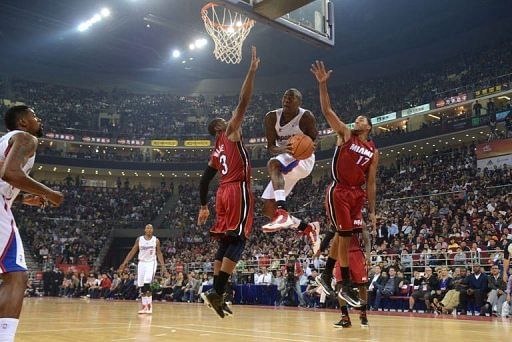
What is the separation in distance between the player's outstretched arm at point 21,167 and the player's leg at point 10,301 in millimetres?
561

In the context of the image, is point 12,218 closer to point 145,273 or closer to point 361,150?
point 361,150

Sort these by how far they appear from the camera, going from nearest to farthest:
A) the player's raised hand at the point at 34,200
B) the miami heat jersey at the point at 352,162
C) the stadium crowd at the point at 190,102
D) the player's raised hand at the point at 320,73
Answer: the player's raised hand at the point at 34,200
the player's raised hand at the point at 320,73
the miami heat jersey at the point at 352,162
the stadium crowd at the point at 190,102

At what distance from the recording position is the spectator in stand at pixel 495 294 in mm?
Result: 11453

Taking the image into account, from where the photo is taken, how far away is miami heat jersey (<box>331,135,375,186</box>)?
6.56m

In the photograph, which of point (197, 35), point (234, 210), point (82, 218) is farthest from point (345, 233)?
point (82, 218)

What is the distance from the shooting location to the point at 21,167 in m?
3.54

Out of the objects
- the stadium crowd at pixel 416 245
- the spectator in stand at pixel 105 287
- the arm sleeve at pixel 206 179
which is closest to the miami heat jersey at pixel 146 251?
the stadium crowd at pixel 416 245

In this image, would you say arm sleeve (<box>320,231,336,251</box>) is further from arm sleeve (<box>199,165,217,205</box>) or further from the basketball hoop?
the basketball hoop

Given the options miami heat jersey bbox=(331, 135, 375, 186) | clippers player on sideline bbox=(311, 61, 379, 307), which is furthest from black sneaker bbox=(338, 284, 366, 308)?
miami heat jersey bbox=(331, 135, 375, 186)

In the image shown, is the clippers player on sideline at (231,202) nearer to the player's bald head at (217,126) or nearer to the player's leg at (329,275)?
the player's bald head at (217,126)

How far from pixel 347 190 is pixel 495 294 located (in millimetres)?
7058

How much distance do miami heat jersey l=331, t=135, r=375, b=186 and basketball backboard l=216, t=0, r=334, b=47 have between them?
76.6 inches

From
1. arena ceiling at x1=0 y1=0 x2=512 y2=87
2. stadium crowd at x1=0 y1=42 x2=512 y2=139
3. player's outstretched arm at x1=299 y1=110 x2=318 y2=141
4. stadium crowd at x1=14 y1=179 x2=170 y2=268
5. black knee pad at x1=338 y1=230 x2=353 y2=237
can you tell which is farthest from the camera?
stadium crowd at x1=0 y1=42 x2=512 y2=139

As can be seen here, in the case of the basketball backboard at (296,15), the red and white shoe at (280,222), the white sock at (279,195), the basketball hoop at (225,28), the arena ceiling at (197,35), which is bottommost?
the red and white shoe at (280,222)
